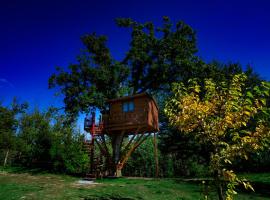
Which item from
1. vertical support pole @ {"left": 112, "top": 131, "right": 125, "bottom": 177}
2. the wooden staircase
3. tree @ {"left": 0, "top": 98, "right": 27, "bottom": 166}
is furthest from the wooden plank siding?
tree @ {"left": 0, "top": 98, "right": 27, "bottom": 166}

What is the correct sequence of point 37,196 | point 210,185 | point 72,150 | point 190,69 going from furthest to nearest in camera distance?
point 190,69 → point 72,150 → point 37,196 → point 210,185

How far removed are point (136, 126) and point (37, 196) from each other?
15.4 meters

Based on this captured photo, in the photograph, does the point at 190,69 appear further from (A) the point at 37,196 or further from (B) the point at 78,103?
(A) the point at 37,196

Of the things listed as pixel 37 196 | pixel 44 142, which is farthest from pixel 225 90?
pixel 44 142

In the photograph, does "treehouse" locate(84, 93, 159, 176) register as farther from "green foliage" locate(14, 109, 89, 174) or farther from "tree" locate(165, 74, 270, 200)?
"tree" locate(165, 74, 270, 200)

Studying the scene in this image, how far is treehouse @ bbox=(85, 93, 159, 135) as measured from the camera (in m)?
26.0

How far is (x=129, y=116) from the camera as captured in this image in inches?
1061

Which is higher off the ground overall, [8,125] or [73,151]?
[8,125]

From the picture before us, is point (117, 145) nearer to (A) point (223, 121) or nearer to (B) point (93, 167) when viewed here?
(B) point (93, 167)

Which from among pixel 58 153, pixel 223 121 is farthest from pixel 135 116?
pixel 223 121

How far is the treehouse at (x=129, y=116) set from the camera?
85.4 ft

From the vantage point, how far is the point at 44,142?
3038 centimetres

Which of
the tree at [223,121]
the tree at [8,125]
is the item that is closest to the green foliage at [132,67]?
the tree at [8,125]

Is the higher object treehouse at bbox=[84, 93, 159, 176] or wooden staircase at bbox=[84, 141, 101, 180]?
treehouse at bbox=[84, 93, 159, 176]
